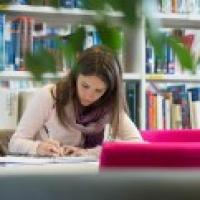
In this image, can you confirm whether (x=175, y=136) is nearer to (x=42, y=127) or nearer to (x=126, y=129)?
(x=126, y=129)

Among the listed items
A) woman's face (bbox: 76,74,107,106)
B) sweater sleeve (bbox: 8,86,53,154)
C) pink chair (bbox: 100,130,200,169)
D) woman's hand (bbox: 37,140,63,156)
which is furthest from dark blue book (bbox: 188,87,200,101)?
pink chair (bbox: 100,130,200,169)

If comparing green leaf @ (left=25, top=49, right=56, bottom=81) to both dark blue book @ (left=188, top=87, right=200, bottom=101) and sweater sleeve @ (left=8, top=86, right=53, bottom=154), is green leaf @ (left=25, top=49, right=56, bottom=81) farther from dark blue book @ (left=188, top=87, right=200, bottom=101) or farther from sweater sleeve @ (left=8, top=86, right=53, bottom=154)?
dark blue book @ (left=188, top=87, right=200, bottom=101)

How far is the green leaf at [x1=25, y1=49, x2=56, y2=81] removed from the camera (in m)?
0.41

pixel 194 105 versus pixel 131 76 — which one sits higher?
pixel 131 76

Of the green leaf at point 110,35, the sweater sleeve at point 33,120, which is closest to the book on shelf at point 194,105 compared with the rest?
the sweater sleeve at point 33,120

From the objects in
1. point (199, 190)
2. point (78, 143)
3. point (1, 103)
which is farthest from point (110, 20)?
point (1, 103)

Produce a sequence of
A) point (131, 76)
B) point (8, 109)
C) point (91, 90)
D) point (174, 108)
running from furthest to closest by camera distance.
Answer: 1. point (174, 108)
2. point (131, 76)
3. point (8, 109)
4. point (91, 90)

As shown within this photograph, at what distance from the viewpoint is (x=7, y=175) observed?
1.19 ft

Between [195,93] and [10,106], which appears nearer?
[10,106]

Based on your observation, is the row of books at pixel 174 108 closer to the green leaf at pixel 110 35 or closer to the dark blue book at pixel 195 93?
the dark blue book at pixel 195 93

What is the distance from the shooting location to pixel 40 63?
0.42 metres

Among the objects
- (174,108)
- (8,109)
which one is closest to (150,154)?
(8,109)

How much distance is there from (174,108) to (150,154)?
5.78 feet

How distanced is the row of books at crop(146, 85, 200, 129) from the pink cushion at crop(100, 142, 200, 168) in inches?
64.5
